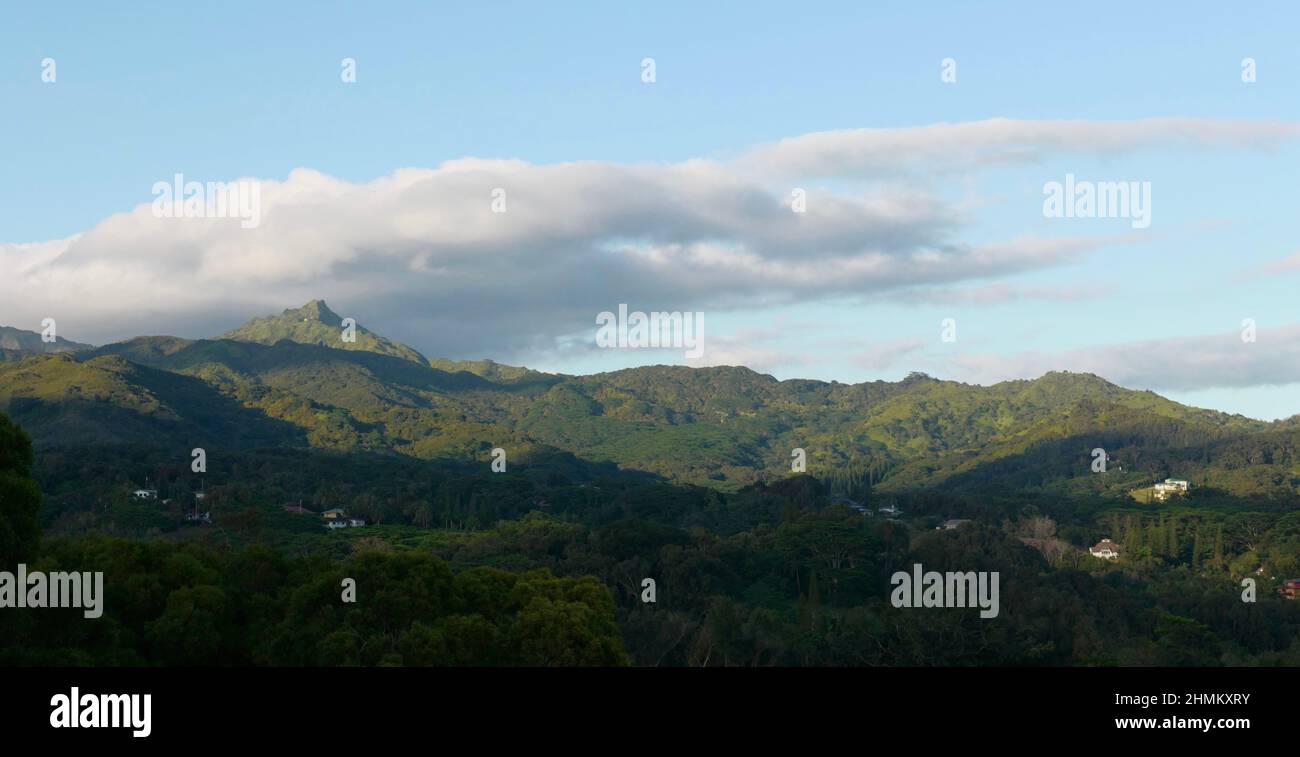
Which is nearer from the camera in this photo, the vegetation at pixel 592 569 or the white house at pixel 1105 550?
the vegetation at pixel 592 569

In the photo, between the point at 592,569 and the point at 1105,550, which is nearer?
the point at 592,569

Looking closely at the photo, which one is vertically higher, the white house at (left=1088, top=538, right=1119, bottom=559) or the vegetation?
the vegetation

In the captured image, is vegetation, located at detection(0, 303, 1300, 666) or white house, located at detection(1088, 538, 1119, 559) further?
white house, located at detection(1088, 538, 1119, 559)

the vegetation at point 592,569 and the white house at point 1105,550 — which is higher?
the vegetation at point 592,569

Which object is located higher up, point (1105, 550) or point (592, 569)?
point (592, 569)
